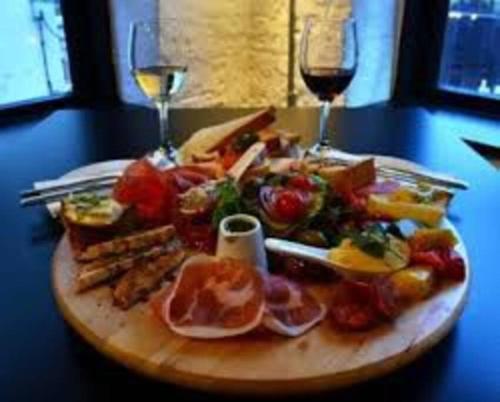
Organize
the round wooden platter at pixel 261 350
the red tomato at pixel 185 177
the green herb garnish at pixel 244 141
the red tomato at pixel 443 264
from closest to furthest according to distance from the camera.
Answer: the round wooden platter at pixel 261 350 < the red tomato at pixel 443 264 < the red tomato at pixel 185 177 < the green herb garnish at pixel 244 141

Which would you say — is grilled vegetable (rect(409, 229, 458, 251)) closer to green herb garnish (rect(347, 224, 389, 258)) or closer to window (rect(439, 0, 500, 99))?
green herb garnish (rect(347, 224, 389, 258))

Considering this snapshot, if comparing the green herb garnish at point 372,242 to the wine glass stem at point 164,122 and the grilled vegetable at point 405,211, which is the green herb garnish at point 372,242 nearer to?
the grilled vegetable at point 405,211

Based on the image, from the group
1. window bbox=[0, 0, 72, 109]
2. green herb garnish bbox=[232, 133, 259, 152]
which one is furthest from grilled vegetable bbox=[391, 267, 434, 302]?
window bbox=[0, 0, 72, 109]

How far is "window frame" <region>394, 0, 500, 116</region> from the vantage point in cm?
178

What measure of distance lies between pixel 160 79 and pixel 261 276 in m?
0.48

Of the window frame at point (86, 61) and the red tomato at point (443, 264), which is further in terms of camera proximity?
the window frame at point (86, 61)

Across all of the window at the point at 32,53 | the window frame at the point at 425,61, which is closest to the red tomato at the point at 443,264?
the window frame at the point at 425,61

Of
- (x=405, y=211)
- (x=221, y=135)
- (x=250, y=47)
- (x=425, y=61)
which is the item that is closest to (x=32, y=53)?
(x=250, y=47)

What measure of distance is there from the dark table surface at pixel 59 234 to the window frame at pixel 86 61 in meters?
0.50

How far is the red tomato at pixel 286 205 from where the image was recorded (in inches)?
26.3

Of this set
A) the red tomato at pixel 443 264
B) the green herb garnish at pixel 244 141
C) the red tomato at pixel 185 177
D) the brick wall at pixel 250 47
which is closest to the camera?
the red tomato at pixel 443 264

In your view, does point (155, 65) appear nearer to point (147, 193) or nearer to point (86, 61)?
point (147, 193)

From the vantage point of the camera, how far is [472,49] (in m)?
1.80

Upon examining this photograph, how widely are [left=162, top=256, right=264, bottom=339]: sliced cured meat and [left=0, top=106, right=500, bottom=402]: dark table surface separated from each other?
0.19 ft
